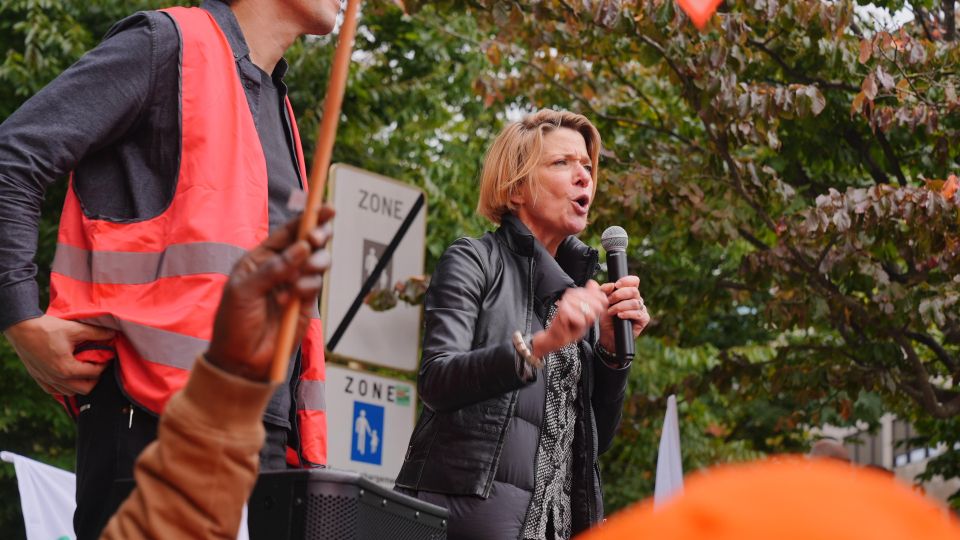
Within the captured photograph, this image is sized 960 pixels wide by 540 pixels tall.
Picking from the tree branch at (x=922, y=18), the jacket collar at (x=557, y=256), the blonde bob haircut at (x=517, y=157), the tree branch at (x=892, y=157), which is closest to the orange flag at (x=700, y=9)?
the jacket collar at (x=557, y=256)

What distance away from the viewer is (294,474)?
2.87m

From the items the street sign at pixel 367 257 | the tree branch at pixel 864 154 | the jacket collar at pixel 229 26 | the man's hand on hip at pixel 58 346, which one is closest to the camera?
the man's hand on hip at pixel 58 346

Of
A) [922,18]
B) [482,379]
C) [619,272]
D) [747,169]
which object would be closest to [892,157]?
[922,18]

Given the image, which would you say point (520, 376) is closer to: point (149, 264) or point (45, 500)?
point (149, 264)

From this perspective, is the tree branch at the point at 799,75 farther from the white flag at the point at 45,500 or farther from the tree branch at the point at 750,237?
the white flag at the point at 45,500

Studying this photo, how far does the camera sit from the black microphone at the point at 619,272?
3793mm

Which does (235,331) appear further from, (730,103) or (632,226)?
(632,226)

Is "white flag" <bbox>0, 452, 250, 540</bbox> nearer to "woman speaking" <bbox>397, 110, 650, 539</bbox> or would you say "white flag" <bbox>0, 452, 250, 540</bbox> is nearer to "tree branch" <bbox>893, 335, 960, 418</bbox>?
"woman speaking" <bbox>397, 110, 650, 539</bbox>

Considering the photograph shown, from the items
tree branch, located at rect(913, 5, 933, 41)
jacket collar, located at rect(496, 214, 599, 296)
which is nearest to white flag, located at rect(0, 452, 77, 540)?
jacket collar, located at rect(496, 214, 599, 296)

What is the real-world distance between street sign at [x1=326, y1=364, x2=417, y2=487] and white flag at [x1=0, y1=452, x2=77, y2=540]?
139cm

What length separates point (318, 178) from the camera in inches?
64.4

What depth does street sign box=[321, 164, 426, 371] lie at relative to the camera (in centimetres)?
778

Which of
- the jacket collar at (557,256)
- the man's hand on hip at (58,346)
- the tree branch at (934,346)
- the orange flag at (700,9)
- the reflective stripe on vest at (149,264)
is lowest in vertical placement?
the tree branch at (934,346)

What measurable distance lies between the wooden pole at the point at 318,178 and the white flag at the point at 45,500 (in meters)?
5.37
